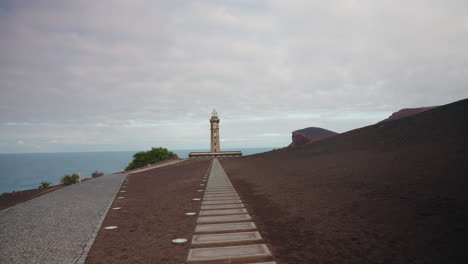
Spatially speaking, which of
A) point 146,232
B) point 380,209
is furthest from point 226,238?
point 380,209

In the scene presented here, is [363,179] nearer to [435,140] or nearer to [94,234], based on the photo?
[435,140]

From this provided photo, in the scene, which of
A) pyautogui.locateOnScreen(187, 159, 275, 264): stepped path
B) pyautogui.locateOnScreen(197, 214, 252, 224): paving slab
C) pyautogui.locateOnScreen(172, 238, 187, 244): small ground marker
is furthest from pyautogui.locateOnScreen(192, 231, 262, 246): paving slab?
pyautogui.locateOnScreen(197, 214, 252, 224): paving slab

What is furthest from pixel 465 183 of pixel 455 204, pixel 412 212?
pixel 412 212

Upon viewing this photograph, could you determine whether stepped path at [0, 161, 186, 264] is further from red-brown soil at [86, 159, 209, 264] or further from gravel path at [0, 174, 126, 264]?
red-brown soil at [86, 159, 209, 264]

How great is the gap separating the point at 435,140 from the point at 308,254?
1389 cm

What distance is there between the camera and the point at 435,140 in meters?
14.6

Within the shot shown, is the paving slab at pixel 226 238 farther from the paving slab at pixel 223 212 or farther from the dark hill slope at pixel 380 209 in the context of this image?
the paving slab at pixel 223 212

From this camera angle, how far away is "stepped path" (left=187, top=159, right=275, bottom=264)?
4.85 meters

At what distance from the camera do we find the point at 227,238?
19.2ft

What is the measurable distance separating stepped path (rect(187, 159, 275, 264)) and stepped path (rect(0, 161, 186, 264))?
2.25m

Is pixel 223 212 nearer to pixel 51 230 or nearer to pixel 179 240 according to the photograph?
pixel 179 240

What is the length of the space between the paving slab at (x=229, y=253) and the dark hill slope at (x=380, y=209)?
343mm

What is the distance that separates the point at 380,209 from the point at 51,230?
8.77 meters

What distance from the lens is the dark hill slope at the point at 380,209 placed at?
4887 mm
